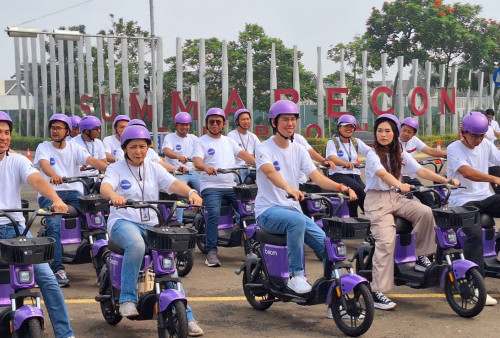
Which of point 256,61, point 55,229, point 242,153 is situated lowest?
point 55,229

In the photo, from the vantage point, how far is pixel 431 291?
9031mm

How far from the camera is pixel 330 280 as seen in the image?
716 cm

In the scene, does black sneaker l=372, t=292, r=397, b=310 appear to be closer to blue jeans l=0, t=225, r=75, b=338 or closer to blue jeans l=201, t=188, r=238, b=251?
blue jeans l=0, t=225, r=75, b=338

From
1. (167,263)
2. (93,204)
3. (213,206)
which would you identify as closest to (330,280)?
(167,263)

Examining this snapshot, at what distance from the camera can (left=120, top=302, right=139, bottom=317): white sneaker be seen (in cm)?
661

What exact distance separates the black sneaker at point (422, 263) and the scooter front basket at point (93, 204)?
11.6 ft

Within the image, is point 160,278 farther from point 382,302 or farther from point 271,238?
point 382,302

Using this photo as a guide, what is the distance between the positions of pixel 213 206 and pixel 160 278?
14.5 ft

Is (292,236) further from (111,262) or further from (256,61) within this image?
(256,61)

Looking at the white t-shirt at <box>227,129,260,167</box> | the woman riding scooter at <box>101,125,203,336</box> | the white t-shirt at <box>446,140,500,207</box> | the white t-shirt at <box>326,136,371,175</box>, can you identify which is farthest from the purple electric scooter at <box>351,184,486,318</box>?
the white t-shirt at <box>227,129,260,167</box>

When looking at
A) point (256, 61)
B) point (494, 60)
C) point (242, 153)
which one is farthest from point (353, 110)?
point (242, 153)

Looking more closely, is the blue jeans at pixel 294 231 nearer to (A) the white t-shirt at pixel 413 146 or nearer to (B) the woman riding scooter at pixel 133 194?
(B) the woman riding scooter at pixel 133 194

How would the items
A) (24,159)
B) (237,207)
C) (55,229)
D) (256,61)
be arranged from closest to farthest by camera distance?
(24,159) < (55,229) < (237,207) < (256,61)

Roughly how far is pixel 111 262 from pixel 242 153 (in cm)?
472
